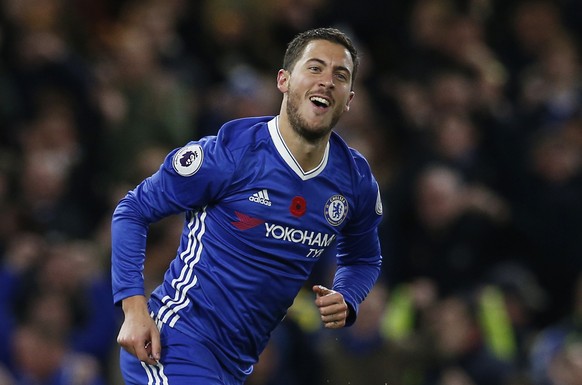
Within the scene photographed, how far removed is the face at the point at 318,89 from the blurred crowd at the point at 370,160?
3.34 m

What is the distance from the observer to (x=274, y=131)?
4719 millimetres

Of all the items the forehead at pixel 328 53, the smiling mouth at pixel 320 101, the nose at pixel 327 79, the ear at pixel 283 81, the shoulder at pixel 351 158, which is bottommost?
the shoulder at pixel 351 158

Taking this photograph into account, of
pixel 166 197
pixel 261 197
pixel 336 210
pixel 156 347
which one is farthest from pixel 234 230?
A: pixel 156 347

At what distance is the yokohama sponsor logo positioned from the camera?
182 inches

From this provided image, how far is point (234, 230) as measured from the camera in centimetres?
462

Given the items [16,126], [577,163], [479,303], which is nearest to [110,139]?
[16,126]

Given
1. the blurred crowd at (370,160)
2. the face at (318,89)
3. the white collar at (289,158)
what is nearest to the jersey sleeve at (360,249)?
the white collar at (289,158)

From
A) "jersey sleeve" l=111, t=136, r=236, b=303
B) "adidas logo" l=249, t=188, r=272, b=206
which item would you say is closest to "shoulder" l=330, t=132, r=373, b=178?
"adidas logo" l=249, t=188, r=272, b=206

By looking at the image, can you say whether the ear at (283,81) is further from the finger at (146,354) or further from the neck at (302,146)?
the finger at (146,354)

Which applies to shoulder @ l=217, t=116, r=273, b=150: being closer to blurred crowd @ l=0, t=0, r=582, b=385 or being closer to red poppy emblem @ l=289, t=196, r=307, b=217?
red poppy emblem @ l=289, t=196, r=307, b=217

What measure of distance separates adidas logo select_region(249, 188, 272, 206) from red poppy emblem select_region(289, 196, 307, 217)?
86 millimetres

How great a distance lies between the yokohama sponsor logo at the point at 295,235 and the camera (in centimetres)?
462

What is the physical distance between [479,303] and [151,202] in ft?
14.8

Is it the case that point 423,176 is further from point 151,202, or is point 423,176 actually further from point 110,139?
Answer: point 151,202
